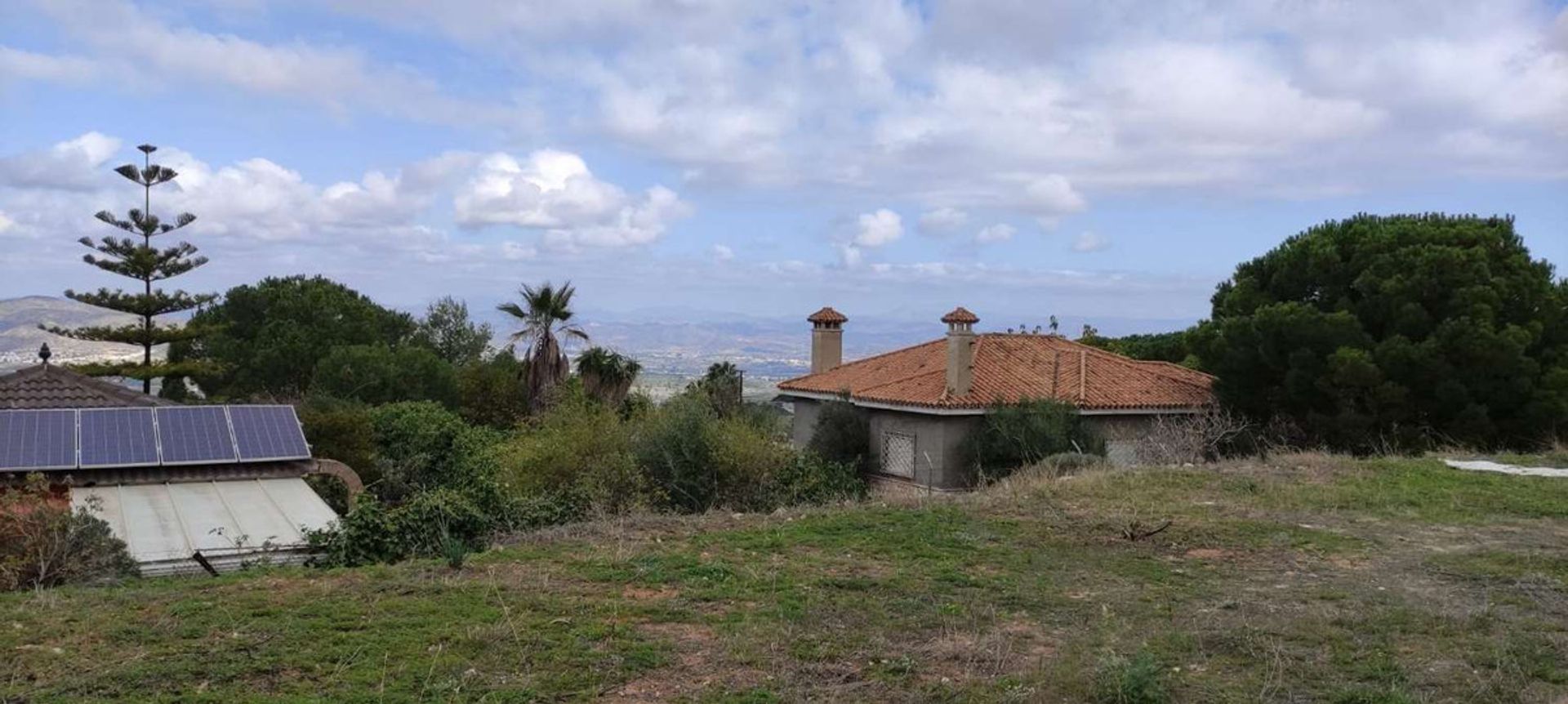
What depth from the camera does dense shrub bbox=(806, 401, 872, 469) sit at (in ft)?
83.3

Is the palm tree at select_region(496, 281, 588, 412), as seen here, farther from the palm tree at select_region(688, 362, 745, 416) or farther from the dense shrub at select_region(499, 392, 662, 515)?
the dense shrub at select_region(499, 392, 662, 515)

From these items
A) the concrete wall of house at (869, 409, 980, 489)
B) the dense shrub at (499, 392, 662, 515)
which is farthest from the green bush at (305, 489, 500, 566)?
the concrete wall of house at (869, 409, 980, 489)

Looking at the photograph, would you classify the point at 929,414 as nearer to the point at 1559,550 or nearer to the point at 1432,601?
the point at 1559,550

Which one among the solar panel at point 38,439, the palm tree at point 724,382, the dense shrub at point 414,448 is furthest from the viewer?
the palm tree at point 724,382

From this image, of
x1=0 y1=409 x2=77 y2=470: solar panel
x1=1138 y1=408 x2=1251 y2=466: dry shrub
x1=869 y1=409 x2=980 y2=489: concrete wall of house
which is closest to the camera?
x1=0 y1=409 x2=77 y2=470: solar panel

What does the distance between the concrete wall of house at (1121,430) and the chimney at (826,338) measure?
30.8ft

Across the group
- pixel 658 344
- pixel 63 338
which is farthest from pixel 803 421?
pixel 658 344

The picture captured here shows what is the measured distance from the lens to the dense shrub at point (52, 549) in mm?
7406

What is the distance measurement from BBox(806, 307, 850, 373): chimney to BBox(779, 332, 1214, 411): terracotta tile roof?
0.83 metres

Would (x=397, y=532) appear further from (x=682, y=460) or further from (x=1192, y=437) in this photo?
(x=1192, y=437)

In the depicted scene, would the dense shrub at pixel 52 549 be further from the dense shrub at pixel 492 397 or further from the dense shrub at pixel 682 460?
the dense shrub at pixel 492 397

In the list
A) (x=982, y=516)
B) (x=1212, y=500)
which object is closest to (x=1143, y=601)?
(x=982, y=516)

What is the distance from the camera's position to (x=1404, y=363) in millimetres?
20656

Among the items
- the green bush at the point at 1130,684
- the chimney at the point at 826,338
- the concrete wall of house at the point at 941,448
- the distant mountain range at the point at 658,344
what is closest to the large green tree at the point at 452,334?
the distant mountain range at the point at 658,344
